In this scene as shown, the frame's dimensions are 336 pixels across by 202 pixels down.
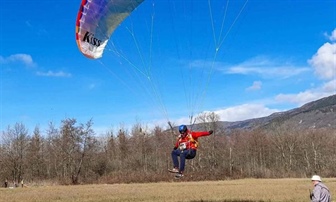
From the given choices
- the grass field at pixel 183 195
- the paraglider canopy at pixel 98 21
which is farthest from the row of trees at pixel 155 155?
the paraglider canopy at pixel 98 21

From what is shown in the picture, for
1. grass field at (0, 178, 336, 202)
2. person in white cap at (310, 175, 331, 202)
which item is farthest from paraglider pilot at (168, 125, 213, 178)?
grass field at (0, 178, 336, 202)

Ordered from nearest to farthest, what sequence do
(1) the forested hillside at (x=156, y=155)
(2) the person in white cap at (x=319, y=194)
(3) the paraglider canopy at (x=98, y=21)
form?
1. (2) the person in white cap at (x=319, y=194)
2. (3) the paraglider canopy at (x=98, y=21)
3. (1) the forested hillside at (x=156, y=155)

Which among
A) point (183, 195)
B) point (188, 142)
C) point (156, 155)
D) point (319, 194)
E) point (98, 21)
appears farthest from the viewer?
point (156, 155)

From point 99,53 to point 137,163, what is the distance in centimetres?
6707

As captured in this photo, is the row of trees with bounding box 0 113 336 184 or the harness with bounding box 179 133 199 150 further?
the row of trees with bounding box 0 113 336 184

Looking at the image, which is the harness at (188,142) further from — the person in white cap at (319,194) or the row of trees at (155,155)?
the row of trees at (155,155)

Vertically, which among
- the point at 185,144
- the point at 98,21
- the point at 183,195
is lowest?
the point at 183,195

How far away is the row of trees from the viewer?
69062mm

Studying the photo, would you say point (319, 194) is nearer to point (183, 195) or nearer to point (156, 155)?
point (183, 195)

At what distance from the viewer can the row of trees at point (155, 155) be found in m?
69.1

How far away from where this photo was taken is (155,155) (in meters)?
83.8

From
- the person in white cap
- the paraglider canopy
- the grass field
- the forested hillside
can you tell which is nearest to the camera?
the person in white cap

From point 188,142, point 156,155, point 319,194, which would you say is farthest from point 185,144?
point 156,155

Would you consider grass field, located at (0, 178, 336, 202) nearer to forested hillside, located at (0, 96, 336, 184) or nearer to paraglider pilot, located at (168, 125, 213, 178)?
paraglider pilot, located at (168, 125, 213, 178)
